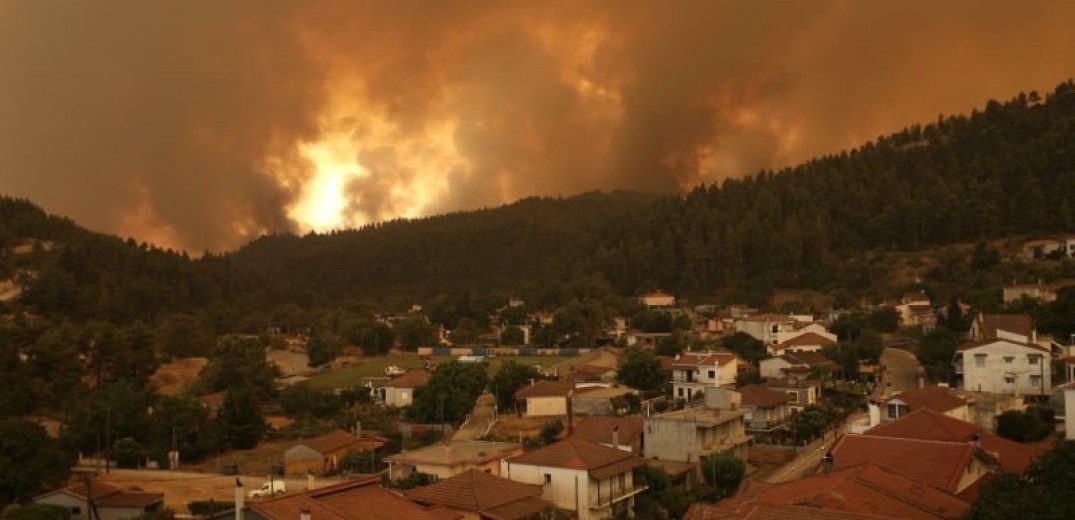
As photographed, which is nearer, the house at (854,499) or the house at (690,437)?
the house at (854,499)

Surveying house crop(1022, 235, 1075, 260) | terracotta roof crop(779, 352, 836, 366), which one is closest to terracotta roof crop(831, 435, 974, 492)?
terracotta roof crop(779, 352, 836, 366)

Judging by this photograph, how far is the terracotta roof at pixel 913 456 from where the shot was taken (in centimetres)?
2056

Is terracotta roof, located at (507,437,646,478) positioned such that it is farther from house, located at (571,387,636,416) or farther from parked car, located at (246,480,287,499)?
house, located at (571,387,636,416)

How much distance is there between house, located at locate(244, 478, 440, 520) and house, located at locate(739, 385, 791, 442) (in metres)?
18.5

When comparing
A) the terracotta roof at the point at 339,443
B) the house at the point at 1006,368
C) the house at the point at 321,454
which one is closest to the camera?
the house at the point at 321,454

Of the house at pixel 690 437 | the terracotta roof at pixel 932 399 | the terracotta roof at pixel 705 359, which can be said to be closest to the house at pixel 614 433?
the house at pixel 690 437

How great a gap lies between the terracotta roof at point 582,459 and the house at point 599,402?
1182cm

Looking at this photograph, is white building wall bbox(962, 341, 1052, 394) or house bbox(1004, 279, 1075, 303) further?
house bbox(1004, 279, 1075, 303)

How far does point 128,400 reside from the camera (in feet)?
128

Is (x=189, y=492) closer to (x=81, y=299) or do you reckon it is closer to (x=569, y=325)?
(x=569, y=325)

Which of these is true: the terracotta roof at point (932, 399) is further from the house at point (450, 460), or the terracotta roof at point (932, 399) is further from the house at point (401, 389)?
the house at point (401, 389)

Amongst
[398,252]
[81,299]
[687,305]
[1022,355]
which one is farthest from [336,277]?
[1022,355]

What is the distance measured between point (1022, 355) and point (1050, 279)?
27.0 meters

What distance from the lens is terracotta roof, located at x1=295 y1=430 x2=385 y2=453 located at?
116ft
